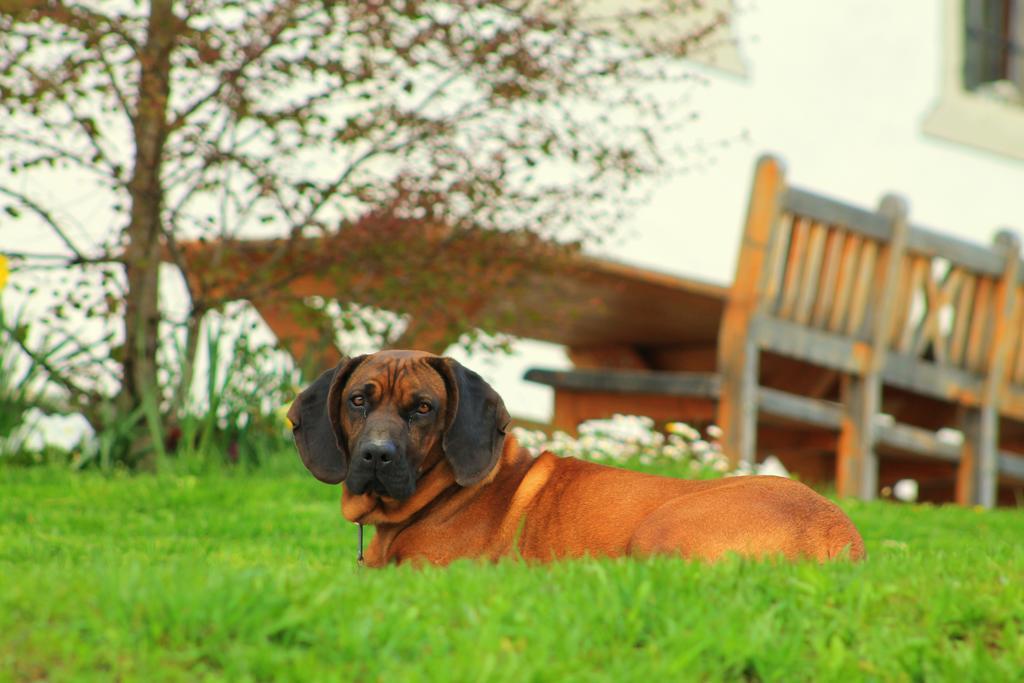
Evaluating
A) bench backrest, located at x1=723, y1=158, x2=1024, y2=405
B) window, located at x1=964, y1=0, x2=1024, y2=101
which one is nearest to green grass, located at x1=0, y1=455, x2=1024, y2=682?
bench backrest, located at x1=723, y1=158, x2=1024, y2=405

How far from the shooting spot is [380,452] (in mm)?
3988

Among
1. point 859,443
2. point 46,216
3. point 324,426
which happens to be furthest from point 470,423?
point 859,443

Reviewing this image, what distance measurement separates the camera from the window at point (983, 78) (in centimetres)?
1544

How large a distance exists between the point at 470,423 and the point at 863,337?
592cm

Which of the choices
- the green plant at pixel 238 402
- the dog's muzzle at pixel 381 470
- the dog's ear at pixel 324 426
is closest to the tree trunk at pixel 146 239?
the green plant at pixel 238 402

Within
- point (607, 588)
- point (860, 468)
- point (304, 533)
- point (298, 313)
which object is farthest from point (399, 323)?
point (607, 588)

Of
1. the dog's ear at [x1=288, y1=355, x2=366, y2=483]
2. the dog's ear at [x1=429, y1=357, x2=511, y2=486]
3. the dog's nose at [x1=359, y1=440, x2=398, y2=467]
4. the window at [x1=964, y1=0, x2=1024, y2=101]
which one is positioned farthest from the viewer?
the window at [x1=964, y1=0, x2=1024, y2=101]

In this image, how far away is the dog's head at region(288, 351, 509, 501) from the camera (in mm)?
4055

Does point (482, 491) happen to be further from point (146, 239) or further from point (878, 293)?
point (878, 293)

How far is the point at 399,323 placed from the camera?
8352 millimetres

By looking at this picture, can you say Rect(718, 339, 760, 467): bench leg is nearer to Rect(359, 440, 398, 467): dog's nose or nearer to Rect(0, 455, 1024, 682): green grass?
Rect(0, 455, 1024, 682): green grass

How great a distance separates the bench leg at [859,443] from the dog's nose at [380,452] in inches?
232

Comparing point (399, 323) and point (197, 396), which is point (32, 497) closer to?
point (197, 396)

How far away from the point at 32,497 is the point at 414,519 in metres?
3.08
